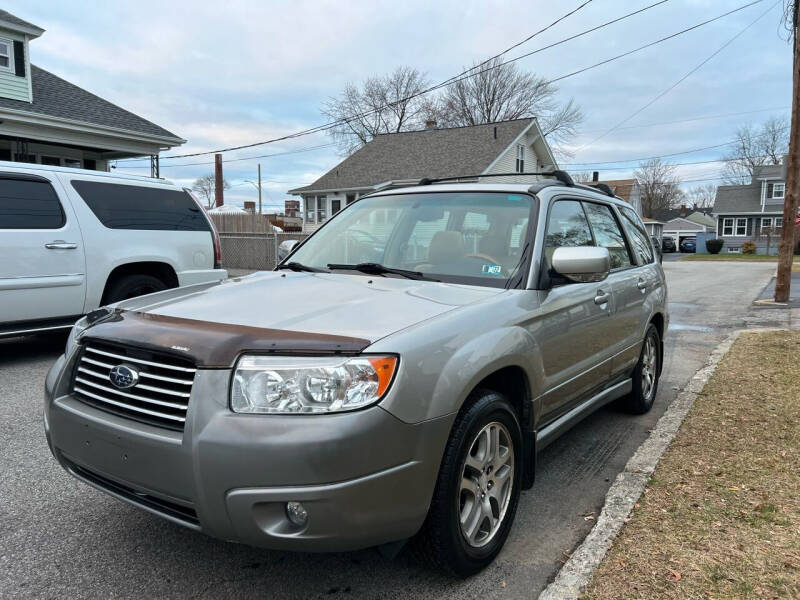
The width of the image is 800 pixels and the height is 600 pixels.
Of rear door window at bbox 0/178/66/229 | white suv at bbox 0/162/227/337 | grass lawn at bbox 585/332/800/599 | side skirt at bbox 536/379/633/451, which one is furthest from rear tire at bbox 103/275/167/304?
grass lawn at bbox 585/332/800/599

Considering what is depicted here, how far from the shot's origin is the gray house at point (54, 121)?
49.0 ft

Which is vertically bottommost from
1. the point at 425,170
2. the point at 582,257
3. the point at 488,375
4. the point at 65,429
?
the point at 65,429

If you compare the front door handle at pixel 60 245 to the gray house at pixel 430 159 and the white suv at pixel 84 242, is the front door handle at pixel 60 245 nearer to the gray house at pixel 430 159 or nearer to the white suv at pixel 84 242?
the white suv at pixel 84 242

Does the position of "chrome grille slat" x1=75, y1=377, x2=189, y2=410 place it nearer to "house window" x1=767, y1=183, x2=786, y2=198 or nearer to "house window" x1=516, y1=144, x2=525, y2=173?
"house window" x1=516, y1=144, x2=525, y2=173

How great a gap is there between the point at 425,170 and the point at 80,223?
881 inches

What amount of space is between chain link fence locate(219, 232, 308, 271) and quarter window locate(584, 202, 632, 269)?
1526 centimetres

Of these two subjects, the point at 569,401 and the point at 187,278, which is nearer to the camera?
the point at 569,401

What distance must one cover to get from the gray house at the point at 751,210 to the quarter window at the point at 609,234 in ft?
169

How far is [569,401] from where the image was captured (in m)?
3.57

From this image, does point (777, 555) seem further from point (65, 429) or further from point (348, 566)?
point (65, 429)

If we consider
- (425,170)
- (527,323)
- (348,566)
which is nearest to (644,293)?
(527,323)

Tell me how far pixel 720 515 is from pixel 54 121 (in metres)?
16.6

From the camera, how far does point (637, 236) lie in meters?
5.24

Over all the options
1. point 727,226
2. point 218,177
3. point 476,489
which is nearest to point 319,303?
point 476,489
